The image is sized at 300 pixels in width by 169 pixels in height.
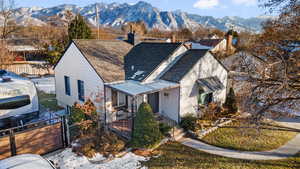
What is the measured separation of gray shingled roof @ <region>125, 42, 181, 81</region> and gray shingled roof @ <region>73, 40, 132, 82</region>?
0.60 meters

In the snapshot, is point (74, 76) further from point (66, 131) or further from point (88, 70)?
point (66, 131)

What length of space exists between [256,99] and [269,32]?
5.04 metres

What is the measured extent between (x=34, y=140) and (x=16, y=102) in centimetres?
370

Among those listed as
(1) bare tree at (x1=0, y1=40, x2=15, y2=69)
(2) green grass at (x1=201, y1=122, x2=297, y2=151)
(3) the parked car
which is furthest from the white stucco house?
(1) bare tree at (x1=0, y1=40, x2=15, y2=69)

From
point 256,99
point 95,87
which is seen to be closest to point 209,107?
point 256,99

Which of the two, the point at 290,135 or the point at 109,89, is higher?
the point at 109,89

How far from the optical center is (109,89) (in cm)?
1355

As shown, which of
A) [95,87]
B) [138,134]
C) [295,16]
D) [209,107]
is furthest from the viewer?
[209,107]

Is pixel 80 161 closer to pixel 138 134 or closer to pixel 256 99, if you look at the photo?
pixel 138 134

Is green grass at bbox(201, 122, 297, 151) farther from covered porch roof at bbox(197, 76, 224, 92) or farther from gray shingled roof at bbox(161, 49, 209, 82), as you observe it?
gray shingled roof at bbox(161, 49, 209, 82)

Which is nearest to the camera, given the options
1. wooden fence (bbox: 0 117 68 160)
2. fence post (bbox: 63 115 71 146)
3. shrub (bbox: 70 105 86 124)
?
wooden fence (bbox: 0 117 68 160)

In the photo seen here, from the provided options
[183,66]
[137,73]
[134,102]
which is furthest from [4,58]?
[183,66]

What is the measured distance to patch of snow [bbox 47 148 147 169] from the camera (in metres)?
9.50

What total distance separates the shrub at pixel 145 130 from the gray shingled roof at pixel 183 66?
12.6 feet
